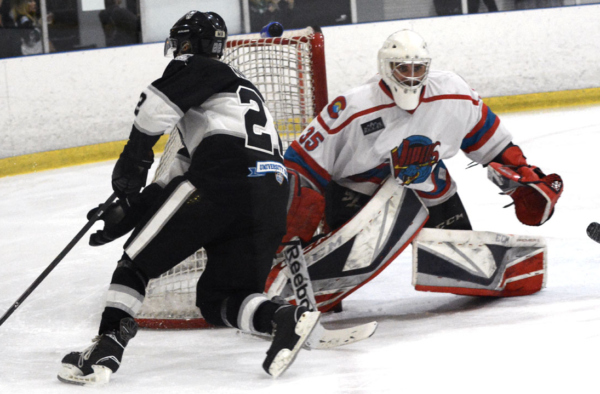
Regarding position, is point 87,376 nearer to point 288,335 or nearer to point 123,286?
point 123,286

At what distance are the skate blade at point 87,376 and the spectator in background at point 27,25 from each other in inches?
185

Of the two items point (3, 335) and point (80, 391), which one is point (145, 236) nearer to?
point (80, 391)

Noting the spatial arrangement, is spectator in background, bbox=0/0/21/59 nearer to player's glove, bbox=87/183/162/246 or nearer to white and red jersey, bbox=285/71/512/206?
white and red jersey, bbox=285/71/512/206

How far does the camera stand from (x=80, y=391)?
1992 mm

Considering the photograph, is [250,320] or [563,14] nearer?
[250,320]

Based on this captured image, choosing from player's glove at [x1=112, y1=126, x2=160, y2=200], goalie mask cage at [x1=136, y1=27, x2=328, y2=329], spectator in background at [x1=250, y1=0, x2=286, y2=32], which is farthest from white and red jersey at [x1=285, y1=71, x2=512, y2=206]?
spectator in background at [x1=250, y1=0, x2=286, y2=32]

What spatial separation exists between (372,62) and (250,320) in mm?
5457

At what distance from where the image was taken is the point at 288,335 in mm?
1958

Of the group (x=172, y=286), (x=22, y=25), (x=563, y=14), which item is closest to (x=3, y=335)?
(x=172, y=286)

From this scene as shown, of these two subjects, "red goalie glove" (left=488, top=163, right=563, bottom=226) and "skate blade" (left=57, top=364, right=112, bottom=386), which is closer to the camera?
"skate blade" (left=57, top=364, right=112, bottom=386)

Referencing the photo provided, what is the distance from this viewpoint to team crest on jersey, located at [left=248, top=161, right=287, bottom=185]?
2080 millimetres

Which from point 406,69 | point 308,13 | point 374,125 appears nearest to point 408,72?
point 406,69

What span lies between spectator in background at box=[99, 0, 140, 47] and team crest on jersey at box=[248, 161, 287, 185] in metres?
4.82

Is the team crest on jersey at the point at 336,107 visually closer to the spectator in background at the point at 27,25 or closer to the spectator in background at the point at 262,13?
the spectator in background at the point at 27,25
